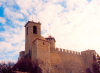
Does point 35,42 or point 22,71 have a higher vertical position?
A: point 35,42

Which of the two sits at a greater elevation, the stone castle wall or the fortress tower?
the fortress tower

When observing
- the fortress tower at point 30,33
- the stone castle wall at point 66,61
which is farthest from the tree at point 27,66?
the stone castle wall at point 66,61

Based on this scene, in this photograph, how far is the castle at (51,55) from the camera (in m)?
30.2

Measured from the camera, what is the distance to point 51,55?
33.1 metres

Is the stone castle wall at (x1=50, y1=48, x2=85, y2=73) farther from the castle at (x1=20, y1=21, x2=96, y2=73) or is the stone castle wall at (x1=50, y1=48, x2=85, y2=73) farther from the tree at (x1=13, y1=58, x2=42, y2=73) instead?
the tree at (x1=13, y1=58, x2=42, y2=73)

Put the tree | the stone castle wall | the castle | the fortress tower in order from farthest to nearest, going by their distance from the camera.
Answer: the stone castle wall, the fortress tower, the castle, the tree

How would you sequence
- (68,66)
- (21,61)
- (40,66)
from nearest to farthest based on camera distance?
(40,66) < (21,61) < (68,66)

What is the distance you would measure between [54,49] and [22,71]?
23.0 ft

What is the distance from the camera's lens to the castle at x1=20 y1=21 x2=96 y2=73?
1190 inches

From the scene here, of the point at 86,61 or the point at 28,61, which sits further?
the point at 86,61

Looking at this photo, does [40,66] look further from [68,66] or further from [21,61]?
[68,66]

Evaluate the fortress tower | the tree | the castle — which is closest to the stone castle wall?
the castle

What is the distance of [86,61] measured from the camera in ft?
127

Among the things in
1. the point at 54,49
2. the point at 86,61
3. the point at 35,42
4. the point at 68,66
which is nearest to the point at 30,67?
the point at 35,42
